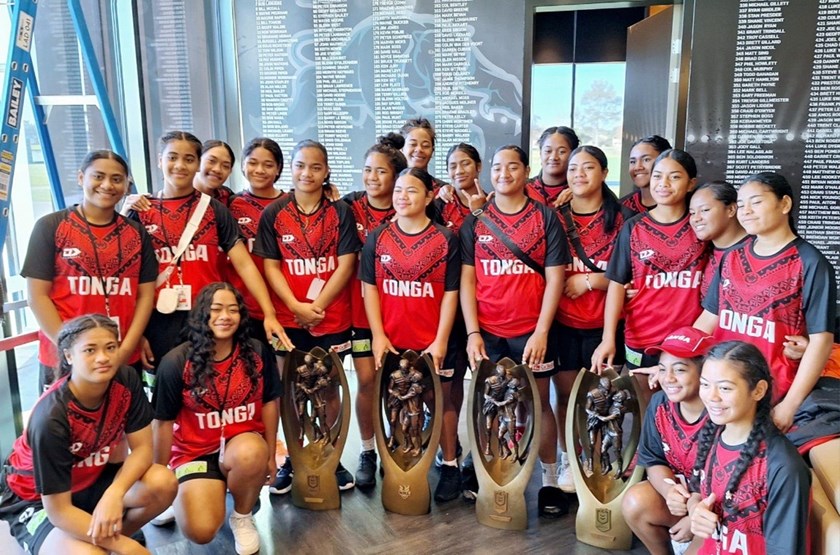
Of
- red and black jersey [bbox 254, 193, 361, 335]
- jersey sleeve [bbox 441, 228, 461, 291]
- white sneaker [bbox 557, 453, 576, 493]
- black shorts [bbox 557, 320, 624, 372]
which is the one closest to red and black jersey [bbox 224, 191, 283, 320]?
red and black jersey [bbox 254, 193, 361, 335]

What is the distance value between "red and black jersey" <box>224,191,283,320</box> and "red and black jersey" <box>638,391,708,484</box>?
172cm

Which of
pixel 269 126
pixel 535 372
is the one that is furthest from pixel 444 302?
pixel 269 126

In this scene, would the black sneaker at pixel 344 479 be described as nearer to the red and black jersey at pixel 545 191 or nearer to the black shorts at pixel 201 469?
the black shorts at pixel 201 469

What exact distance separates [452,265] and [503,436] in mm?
776

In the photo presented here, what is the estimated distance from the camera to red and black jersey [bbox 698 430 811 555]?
170 centimetres

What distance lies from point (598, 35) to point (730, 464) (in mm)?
5664

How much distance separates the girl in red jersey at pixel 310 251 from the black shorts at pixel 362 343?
0.41 feet

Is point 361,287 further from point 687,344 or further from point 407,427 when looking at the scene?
point 687,344

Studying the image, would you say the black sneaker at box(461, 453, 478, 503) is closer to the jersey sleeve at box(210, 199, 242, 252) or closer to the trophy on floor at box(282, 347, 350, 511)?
the trophy on floor at box(282, 347, 350, 511)

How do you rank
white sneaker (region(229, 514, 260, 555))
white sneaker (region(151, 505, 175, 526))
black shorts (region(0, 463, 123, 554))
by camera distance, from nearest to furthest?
black shorts (region(0, 463, 123, 554)) → white sneaker (region(229, 514, 260, 555)) → white sneaker (region(151, 505, 175, 526))

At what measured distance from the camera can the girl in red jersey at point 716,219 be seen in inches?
97.3

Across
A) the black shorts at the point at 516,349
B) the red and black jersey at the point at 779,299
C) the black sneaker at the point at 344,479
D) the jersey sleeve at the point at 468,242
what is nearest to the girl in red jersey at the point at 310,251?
the black sneaker at the point at 344,479

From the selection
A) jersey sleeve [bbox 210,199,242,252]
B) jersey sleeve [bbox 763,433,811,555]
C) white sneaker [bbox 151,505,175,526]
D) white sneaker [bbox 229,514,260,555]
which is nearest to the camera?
jersey sleeve [bbox 763,433,811,555]

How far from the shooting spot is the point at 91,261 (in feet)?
8.25
